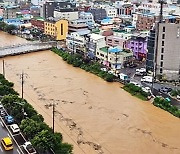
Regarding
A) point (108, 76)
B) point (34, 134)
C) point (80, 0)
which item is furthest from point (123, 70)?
point (80, 0)

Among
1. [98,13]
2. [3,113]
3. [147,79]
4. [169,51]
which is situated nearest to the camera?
[3,113]

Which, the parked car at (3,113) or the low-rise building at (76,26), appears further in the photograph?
the low-rise building at (76,26)

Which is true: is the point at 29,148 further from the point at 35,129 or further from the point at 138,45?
the point at 138,45

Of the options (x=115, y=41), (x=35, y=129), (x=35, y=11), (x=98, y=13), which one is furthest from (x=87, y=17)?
(x=35, y=129)

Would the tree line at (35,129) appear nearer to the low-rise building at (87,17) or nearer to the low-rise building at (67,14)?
the low-rise building at (67,14)

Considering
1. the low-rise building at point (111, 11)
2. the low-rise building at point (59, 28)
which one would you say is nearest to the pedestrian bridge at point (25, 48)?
the low-rise building at point (59, 28)

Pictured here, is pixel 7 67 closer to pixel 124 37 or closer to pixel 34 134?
pixel 124 37
